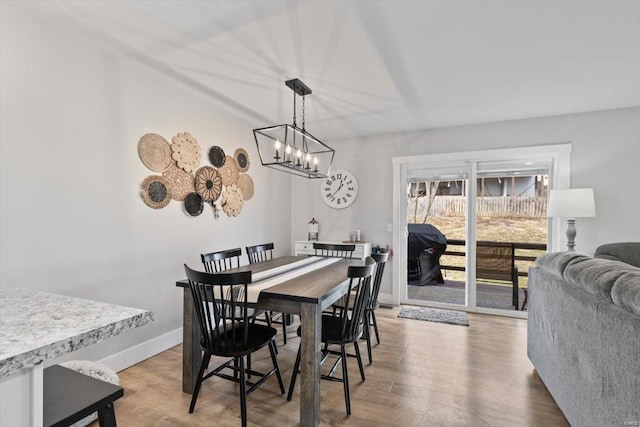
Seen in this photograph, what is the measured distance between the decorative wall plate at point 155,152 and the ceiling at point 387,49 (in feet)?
1.95

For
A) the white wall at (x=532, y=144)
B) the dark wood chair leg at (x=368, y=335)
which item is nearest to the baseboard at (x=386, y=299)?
the white wall at (x=532, y=144)

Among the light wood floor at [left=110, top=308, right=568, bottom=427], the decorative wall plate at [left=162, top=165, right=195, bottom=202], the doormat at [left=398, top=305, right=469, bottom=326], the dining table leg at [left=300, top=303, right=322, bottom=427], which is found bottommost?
the light wood floor at [left=110, top=308, right=568, bottom=427]

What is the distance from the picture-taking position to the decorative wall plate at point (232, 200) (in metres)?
3.55

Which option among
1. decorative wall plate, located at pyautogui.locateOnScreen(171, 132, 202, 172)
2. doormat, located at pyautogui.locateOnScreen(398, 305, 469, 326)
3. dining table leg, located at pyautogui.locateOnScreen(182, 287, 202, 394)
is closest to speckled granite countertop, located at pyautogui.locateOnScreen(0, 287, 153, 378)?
dining table leg, located at pyautogui.locateOnScreen(182, 287, 202, 394)

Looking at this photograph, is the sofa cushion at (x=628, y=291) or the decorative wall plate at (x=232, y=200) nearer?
the sofa cushion at (x=628, y=291)

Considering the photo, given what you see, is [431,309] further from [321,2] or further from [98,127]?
[98,127]

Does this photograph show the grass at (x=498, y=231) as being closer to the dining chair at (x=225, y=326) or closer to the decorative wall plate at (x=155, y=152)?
the dining chair at (x=225, y=326)

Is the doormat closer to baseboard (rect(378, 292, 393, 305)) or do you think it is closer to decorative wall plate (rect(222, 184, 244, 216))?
baseboard (rect(378, 292, 393, 305))

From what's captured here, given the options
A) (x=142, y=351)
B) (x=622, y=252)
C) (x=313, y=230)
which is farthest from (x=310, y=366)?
(x=622, y=252)

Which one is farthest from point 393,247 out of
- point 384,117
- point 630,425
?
point 630,425

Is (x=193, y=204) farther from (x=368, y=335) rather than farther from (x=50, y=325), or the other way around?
(x=50, y=325)

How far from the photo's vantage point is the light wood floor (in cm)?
189

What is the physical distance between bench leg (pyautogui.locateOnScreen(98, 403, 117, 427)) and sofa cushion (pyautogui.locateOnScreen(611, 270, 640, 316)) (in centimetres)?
185

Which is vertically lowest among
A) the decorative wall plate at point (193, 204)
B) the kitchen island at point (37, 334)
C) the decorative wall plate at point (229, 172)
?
the kitchen island at point (37, 334)
